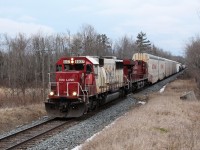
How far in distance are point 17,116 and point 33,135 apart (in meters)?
4.36

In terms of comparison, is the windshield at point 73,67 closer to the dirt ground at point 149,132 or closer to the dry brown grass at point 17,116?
the dry brown grass at point 17,116

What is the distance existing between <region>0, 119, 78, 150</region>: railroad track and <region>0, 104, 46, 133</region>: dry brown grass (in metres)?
1.51

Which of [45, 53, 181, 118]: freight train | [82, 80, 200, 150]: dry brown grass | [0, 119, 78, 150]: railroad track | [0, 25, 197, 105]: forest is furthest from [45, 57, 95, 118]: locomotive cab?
[0, 25, 197, 105]: forest

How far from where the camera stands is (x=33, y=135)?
13469mm

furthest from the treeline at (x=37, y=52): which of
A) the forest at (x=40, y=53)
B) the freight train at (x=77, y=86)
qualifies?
the freight train at (x=77, y=86)

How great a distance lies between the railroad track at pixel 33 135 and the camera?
11.7 meters

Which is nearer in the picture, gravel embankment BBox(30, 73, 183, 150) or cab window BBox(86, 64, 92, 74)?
gravel embankment BBox(30, 73, 183, 150)

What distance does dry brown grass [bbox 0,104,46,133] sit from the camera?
1596 cm

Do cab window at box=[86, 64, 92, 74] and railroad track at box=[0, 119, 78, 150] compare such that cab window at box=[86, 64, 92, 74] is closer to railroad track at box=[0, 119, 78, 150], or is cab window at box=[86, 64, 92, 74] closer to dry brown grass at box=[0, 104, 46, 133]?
railroad track at box=[0, 119, 78, 150]

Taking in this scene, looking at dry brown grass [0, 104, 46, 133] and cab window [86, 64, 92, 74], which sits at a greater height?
cab window [86, 64, 92, 74]

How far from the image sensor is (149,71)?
40281 mm

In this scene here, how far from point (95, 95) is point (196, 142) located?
1053 centimetres

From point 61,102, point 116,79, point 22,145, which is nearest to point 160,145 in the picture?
point 22,145

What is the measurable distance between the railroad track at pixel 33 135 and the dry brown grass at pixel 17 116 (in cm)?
151
